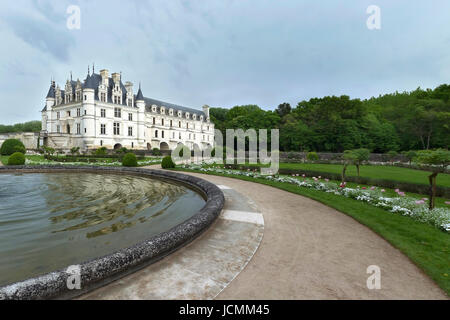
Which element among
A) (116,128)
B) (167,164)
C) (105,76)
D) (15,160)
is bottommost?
(167,164)

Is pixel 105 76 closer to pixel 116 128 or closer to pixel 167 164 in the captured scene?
pixel 116 128

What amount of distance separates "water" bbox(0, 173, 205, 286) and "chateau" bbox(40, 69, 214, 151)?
40257 mm

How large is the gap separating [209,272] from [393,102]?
7562cm

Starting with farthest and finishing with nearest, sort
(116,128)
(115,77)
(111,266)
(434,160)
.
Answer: (115,77)
(116,128)
(434,160)
(111,266)

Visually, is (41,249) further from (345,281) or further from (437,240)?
(437,240)

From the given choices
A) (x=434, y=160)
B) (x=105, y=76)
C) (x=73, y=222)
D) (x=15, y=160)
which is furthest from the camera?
(x=105, y=76)

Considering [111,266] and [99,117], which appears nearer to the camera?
[111,266]

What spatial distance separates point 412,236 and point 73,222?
8.48 m

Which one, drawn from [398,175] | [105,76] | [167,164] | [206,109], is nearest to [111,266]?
[167,164]

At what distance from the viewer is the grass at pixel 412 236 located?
358 cm

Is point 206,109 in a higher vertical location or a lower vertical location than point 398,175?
higher

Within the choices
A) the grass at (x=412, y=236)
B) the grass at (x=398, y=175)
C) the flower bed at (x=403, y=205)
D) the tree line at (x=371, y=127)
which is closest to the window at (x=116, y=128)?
the tree line at (x=371, y=127)

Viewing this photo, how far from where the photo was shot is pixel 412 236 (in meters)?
4.97
